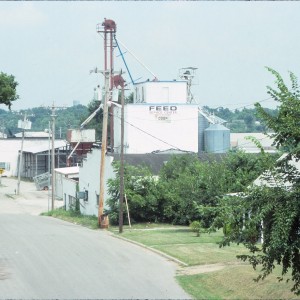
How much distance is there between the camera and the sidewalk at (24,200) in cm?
6200

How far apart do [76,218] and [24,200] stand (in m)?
21.8

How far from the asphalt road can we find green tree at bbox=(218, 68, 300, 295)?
4.88 meters

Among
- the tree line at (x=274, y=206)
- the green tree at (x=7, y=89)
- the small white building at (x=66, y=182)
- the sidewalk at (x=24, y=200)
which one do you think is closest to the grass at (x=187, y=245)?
the green tree at (x=7, y=89)

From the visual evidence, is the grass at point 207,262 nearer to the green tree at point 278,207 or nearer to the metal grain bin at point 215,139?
the green tree at point 278,207

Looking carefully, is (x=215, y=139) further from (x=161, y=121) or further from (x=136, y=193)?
(x=136, y=193)

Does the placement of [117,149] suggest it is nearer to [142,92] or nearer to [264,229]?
[142,92]

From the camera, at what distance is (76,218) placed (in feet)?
164

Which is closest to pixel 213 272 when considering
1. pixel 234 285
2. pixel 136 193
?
pixel 234 285

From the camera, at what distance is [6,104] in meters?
38.2

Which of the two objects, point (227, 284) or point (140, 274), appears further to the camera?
point (140, 274)

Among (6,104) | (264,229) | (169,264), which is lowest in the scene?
(169,264)

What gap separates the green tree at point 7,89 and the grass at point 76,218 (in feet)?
31.6

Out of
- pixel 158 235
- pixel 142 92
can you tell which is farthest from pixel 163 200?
pixel 142 92

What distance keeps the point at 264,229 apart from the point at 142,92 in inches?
2206
